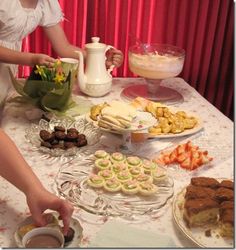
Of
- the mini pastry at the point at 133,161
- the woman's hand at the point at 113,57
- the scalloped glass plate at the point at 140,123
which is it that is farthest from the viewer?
the woman's hand at the point at 113,57

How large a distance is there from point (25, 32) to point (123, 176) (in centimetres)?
104

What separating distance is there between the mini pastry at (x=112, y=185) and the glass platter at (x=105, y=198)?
0.04 ft

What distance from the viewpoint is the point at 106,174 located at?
3.63 feet

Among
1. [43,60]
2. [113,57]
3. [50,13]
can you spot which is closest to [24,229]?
[43,60]

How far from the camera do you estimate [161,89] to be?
1.93 m

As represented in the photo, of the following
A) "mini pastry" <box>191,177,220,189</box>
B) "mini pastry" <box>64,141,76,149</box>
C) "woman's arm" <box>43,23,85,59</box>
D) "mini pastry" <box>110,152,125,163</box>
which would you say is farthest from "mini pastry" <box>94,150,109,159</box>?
"woman's arm" <box>43,23,85,59</box>

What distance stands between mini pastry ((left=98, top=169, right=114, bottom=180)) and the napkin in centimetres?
18

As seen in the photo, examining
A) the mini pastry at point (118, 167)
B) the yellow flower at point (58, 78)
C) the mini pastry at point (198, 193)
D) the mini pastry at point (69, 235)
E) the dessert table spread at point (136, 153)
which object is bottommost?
the dessert table spread at point (136, 153)

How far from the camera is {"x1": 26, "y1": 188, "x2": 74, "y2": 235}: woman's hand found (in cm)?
86

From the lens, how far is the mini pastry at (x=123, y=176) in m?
1.09

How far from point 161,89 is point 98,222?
107 cm

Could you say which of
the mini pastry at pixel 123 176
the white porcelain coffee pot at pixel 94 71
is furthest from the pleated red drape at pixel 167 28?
the mini pastry at pixel 123 176

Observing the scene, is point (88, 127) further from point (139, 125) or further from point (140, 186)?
point (140, 186)

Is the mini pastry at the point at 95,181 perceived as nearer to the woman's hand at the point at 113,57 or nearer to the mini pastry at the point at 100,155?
the mini pastry at the point at 100,155
